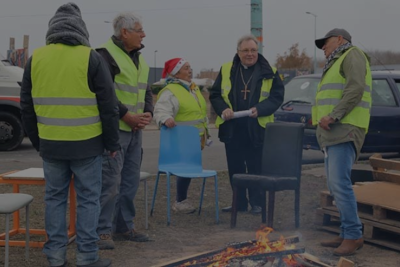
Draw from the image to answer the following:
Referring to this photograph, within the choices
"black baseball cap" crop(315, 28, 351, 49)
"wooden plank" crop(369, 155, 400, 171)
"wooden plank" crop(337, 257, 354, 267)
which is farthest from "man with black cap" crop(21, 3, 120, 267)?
"wooden plank" crop(369, 155, 400, 171)

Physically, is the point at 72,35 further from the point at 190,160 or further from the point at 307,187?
the point at 307,187

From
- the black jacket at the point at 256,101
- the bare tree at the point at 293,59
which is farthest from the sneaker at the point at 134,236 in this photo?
the bare tree at the point at 293,59

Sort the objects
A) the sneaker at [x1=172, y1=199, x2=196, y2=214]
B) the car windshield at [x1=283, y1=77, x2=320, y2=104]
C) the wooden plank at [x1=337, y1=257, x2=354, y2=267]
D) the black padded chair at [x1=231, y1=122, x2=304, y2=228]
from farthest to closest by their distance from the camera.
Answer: the car windshield at [x1=283, y1=77, x2=320, y2=104], the sneaker at [x1=172, y1=199, x2=196, y2=214], the black padded chair at [x1=231, y1=122, x2=304, y2=228], the wooden plank at [x1=337, y1=257, x2=354, y2=267]

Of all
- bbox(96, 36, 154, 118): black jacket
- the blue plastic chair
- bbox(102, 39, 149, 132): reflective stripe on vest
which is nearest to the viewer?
bbox(96, 36, 154, 118): black jacket

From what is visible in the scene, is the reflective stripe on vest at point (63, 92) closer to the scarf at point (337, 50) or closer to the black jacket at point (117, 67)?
the black jacket at point (117, 67)

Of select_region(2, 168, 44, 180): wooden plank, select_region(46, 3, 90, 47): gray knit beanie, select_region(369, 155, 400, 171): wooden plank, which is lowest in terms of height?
select_region(2, 168, 44, 180): wooden plank

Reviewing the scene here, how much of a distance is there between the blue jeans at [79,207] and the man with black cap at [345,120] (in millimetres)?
2077

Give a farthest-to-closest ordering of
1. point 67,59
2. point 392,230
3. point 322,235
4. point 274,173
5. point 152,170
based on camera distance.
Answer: point 152,170
point 274,173
point 322,235
point 392,230
point 67,59

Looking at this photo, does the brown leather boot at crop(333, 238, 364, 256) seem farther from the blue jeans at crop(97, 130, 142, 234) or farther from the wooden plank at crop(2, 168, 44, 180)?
the wooden plank at crop(2, 168, 44, 180)

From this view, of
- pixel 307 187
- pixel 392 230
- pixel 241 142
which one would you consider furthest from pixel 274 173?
pixel 307 187

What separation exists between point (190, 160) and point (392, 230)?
2562 mm

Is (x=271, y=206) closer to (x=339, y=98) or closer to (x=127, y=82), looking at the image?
(x=339, y=98)

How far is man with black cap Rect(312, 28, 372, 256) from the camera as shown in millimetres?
5168

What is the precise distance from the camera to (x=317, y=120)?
18.0 ft
